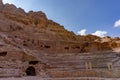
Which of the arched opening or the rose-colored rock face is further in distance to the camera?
the arched opening

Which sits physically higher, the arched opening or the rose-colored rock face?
the rose-colored rock face

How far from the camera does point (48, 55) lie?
3178 centimetres

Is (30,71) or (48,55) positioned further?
(48,55)

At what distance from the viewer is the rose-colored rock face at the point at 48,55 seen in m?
22.4

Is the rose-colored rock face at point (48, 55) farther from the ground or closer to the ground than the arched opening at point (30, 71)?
farther from the ground

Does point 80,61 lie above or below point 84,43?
below

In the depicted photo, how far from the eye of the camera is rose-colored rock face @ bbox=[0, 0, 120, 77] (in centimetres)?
2244

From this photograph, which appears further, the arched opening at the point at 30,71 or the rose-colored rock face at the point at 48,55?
the arched opening at the point at 30,71

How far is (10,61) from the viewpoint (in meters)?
23.7

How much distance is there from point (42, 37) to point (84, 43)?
858 centimetres

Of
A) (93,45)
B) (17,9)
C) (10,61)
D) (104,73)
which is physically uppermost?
(17,9)

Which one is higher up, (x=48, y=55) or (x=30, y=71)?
(x=48, y=55)

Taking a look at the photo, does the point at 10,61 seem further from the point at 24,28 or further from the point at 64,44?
the point at 24,28

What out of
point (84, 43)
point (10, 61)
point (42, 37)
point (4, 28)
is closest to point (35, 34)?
point (42, 37)
